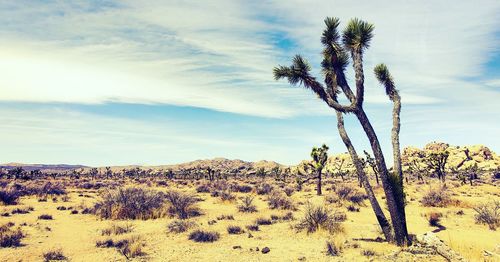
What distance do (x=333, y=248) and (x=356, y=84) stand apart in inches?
220

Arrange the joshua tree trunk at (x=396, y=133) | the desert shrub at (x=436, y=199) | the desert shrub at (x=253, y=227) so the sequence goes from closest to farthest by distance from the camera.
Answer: the joshua tree trunk at (x=396, y=133) < the desert shrub at (x=253, y=227) < the desert shrub at (x=436, y=199)

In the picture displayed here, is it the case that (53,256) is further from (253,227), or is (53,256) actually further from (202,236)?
(253,227)

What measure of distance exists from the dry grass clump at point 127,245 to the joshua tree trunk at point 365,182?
26.8 feet

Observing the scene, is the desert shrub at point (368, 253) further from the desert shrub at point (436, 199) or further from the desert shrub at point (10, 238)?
the desert shrub at point (436, 199)

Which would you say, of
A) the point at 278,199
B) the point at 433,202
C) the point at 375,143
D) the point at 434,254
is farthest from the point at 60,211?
the point at 433,202

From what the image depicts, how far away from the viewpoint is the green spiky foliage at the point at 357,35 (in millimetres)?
11109

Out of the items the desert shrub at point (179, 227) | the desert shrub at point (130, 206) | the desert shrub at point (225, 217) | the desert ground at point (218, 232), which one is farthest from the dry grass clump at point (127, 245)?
the desert shrub at point (225, 217)

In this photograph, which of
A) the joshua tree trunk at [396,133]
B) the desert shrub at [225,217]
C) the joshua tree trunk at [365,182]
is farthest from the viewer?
the desert shrub at [225,217]

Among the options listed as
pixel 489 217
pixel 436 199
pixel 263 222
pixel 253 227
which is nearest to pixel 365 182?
pixel 253 227

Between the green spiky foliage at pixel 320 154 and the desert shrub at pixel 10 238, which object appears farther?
the green spiky foliage at pixel 320 154

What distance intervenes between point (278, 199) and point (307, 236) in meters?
8.79

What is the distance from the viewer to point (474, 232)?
1357 cm

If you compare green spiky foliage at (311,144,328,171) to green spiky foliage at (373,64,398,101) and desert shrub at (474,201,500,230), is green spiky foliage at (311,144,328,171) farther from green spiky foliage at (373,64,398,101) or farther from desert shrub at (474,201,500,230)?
green spiky foliage at (373,64,398,101)

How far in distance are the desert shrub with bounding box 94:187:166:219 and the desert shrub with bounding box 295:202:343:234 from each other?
26.7 feet
